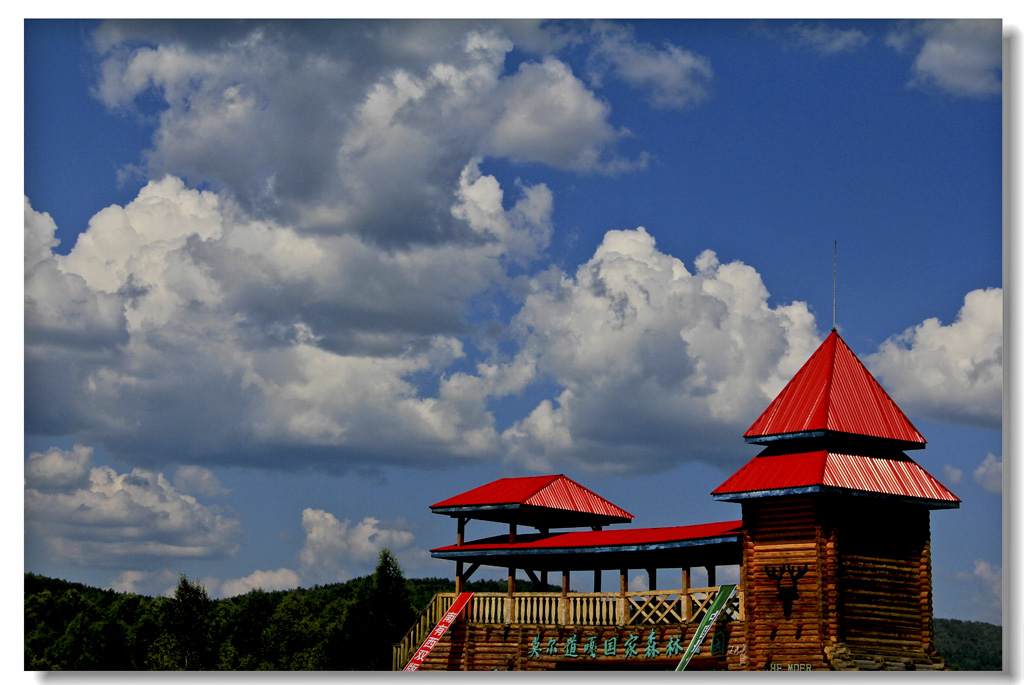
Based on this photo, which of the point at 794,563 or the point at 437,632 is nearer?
the point at 794,563

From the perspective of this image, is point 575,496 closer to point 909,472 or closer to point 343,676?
point 909,472

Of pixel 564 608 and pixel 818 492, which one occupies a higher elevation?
pixel 818 492

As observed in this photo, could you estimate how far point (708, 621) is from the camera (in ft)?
103

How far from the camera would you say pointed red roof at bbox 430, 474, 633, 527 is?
1508 inches

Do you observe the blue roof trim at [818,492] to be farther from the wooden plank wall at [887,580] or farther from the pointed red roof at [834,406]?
the pointed red roof at [834,406]

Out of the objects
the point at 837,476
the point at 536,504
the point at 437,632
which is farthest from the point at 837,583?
the point at 437,632

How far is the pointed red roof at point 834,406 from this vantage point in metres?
31.4

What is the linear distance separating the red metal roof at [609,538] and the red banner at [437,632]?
172 centimetres

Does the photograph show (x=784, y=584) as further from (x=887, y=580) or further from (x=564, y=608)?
(x=564, y=608)

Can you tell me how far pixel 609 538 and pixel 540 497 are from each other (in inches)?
125

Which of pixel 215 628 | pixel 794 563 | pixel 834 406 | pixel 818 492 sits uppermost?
pixel 834 406

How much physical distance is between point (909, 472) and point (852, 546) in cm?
274

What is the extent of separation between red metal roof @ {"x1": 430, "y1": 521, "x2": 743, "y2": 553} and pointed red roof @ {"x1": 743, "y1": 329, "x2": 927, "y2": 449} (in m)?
2.74
